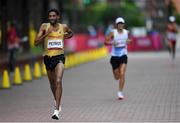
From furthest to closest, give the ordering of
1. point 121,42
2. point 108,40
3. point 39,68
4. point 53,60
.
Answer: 1. point 39,68
2. point 121,42
3. point 108,40
4. point 53,60

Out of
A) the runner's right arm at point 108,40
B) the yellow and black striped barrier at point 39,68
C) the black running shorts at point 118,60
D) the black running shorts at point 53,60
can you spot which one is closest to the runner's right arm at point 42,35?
the black running shorts at point 53,60

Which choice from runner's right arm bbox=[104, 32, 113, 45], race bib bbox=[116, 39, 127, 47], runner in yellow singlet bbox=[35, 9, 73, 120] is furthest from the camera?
race bib bbox=[116, 39, 127, 47]

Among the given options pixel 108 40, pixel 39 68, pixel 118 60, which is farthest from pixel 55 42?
pixel 39 68

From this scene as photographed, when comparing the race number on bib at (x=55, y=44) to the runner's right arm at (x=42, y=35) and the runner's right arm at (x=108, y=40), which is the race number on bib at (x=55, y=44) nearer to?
the runner's right arm at (x=42, y=35)

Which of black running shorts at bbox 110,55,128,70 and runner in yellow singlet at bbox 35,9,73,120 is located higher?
runner in yellow singlet at bbox 35,9,73,120

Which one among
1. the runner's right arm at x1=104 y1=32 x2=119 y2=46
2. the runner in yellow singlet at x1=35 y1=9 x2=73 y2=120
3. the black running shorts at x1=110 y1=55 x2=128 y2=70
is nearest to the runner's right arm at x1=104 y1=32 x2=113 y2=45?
the runner's right arm at x1=104 y1=32 x2=119 y2=46

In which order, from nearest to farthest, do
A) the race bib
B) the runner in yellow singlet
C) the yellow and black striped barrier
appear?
1. the runner in yellow singlet
2. the race bib
3. the yellow and black striped barrier

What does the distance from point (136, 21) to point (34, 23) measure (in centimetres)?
2920

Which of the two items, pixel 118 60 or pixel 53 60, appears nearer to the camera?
pixel 53 60

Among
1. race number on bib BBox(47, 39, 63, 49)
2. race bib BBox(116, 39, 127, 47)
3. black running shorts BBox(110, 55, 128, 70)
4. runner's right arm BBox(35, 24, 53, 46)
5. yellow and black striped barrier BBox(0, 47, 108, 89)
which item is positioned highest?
runner's right arm BBox(35, 24, 53, 46)

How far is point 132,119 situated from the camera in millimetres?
11688

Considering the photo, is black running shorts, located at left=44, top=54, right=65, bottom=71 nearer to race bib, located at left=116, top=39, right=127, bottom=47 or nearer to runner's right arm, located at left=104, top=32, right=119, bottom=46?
runner's right arm, located at left=104, top=32, right=119, bottom=46

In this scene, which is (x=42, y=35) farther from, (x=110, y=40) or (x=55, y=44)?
(x=110, y=40)

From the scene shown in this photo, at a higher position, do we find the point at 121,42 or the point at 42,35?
the point at 42,35
